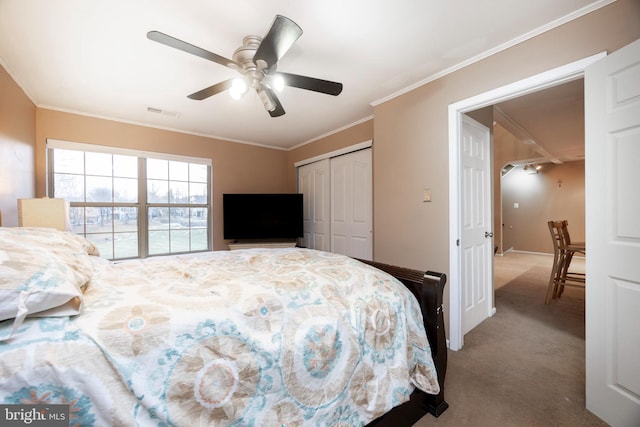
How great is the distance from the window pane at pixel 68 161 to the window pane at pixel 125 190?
38cm

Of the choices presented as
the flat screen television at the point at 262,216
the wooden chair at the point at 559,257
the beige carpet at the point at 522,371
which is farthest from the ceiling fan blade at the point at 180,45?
the wooden chair at the point at 559,257

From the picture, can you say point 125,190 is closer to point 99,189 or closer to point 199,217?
point 99,189

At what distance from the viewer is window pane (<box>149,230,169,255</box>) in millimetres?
3666

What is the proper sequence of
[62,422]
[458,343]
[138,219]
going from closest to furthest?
[62,422]
[458,343]
[138,219]

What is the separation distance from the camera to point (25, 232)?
119 centimetres

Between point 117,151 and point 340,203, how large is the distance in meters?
3.07

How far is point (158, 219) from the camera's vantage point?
147 inches

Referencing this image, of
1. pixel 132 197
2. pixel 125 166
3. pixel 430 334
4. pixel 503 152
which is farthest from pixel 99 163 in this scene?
pixel 503 152

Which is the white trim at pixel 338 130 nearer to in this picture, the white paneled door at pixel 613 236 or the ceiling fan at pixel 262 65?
the ceiling fan at pixel 262 65

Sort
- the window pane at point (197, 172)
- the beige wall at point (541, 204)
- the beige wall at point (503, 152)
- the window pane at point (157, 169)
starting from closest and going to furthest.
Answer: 1. the window pane at point (157, 169)
2. the window pane at point (197, 172)
3. the beige wall at point (503, 152)
4. the beige wall at point (541, 204)

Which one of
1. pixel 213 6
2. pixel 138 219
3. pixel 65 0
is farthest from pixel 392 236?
pixel 138 219

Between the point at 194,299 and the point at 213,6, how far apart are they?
65.7 inches

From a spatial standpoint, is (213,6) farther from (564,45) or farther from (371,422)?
(371,422)

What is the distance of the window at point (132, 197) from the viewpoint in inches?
125
